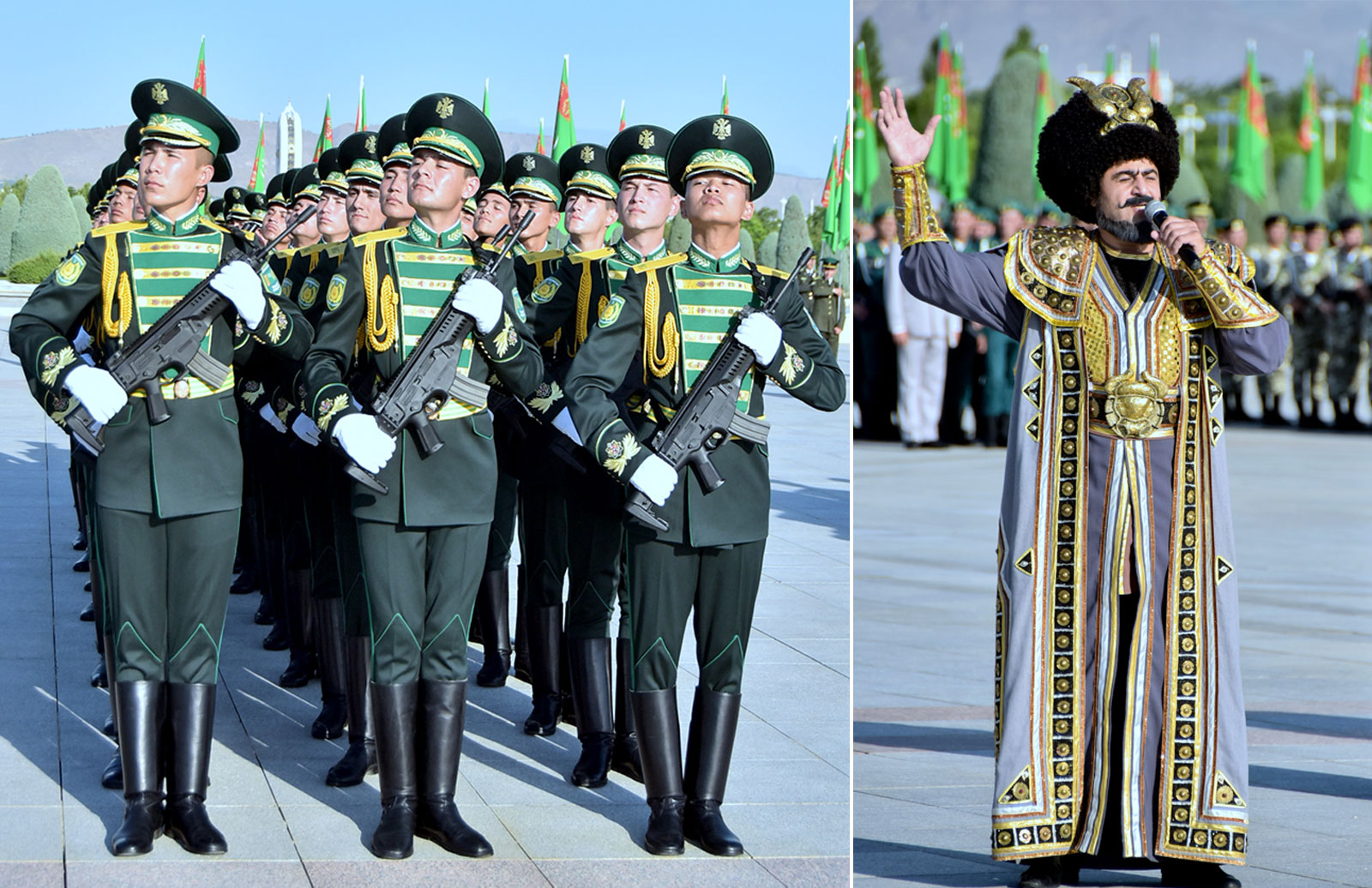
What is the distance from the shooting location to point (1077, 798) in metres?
5.02

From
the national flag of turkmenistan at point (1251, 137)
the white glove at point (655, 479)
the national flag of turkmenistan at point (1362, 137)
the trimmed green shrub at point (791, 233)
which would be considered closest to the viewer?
the white glove at point (655, 479)

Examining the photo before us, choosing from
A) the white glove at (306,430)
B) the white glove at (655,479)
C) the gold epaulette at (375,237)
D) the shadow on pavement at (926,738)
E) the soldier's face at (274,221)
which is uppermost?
the soldier's face at (274,221)

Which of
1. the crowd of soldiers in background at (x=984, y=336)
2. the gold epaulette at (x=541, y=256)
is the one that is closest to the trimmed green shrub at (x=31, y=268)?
the crowd of soldiers in background at (x=984, y=336)

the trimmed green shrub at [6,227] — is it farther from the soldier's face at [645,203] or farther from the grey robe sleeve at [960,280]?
the grey robe sleeve at [960,280]

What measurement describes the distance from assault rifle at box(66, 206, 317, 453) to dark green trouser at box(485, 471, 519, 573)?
2.16m

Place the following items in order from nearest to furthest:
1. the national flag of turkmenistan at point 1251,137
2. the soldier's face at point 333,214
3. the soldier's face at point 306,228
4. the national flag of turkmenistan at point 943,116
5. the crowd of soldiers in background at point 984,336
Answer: the soldier's face at point 333,214 → the soldier's face at point 306,228 → the crowd of soldiers in background at point 984,336 → the national flag of turkmenistan at point 943,116 → the national flag of turkmenistan at point 1251,137

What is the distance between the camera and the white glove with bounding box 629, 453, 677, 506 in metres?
5.16

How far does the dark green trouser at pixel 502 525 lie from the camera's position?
7.42m

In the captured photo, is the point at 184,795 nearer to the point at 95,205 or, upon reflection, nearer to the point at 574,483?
the point at 574,483

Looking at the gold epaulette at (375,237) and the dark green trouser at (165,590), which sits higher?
the gold epaulette at (375,237)

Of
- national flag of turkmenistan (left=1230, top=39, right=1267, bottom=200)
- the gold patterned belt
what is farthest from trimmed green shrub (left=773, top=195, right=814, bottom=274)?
the gold patterned belt

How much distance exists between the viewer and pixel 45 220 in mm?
43562

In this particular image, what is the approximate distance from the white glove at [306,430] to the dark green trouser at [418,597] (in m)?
1.12

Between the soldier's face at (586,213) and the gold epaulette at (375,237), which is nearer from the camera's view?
the gold epaulette at (375,237)
